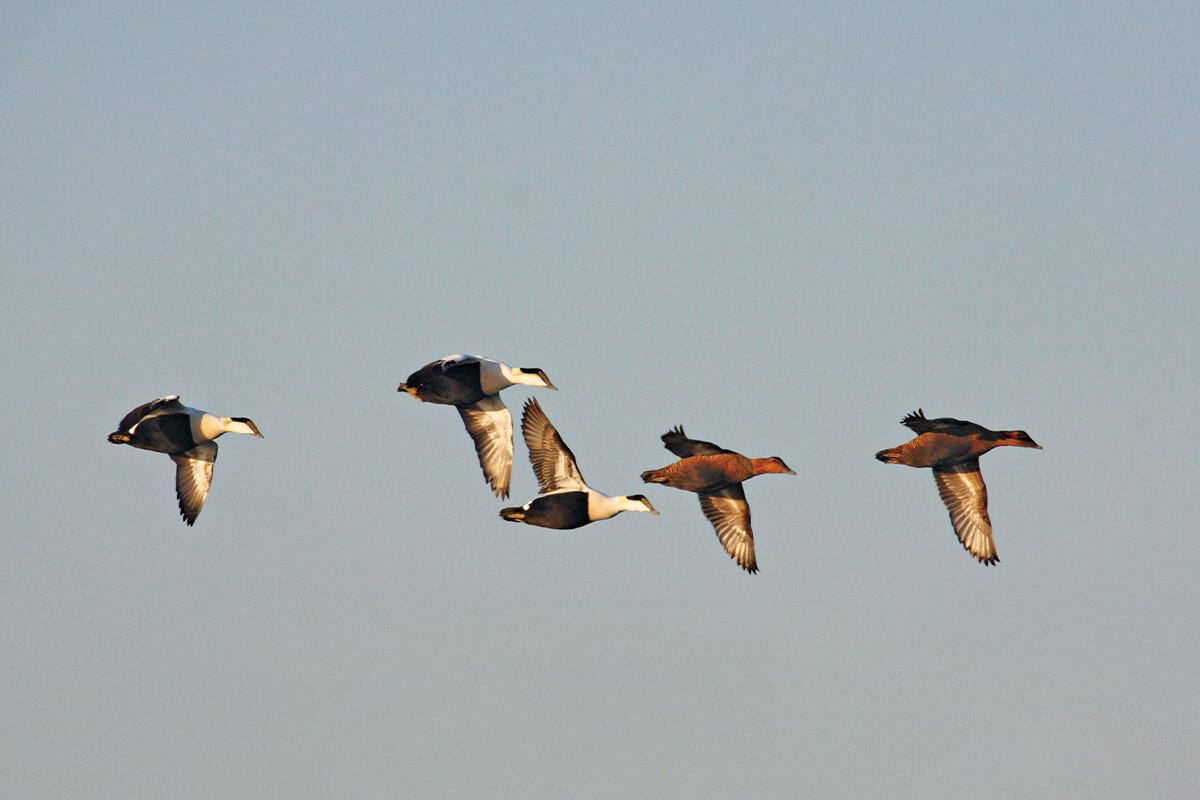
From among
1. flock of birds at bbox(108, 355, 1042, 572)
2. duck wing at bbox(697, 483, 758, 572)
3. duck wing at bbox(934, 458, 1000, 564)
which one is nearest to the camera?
flock of birds at bbox(108, 355, 1042, 572)

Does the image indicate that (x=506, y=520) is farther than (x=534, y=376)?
No

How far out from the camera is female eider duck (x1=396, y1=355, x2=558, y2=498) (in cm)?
3092

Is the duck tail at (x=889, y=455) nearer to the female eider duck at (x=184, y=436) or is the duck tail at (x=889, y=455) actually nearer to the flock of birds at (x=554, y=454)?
the flock of birds at (x=554, y=454)

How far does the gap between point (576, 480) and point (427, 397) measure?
327cm

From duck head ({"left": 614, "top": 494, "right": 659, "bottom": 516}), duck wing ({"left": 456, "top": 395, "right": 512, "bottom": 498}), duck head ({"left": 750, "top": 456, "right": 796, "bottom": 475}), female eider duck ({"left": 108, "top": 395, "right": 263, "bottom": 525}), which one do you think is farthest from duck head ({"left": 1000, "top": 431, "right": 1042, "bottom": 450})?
female eider duck ({"left": 108, "top": 395, "right": 263, "bottom": 525})

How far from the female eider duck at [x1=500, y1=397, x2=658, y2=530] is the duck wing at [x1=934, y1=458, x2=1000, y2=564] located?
276 inches

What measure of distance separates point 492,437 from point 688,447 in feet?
12.4

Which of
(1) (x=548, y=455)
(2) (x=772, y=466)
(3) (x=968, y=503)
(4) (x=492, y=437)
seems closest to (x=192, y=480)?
(4) (x=492, y=437)

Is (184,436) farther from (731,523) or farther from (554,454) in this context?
(731,523)

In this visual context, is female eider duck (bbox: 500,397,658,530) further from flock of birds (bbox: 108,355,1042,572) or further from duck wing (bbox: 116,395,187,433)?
duck wing (bbox: 116,395,187,433)

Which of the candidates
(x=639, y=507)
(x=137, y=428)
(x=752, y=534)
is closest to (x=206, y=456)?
(x=137, y=428)

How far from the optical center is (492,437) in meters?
32.0

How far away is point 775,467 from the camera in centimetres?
3112

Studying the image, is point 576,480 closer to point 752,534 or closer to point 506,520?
point 506,520
